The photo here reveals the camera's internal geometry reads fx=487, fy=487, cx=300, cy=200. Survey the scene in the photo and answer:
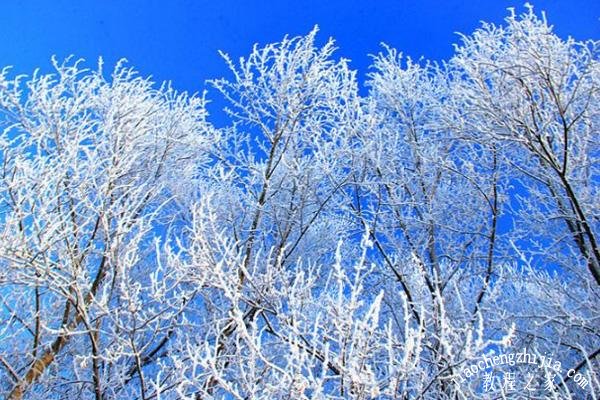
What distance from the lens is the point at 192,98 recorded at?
7680mm

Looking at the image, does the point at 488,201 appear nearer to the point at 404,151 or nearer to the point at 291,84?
the point at 404,151

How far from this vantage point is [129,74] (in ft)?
21.8

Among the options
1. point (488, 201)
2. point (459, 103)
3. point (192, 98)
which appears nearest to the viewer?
point (459, 103)

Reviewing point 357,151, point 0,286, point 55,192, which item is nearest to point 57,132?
point 55,192

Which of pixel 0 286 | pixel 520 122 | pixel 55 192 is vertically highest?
pixel 520 122

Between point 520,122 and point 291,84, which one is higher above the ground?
point 291,84

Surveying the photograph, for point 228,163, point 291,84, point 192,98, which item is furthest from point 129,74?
point 291,84

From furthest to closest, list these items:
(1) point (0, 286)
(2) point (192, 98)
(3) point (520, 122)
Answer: (2) point (192, 98), (3) point (520, 122), (1) point (0, 286)

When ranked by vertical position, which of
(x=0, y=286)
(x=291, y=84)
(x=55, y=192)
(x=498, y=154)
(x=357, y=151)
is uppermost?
(x=291, y=84)

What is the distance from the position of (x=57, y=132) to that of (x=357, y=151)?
13.0 feet

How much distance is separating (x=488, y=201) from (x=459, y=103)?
Result: 1.53m

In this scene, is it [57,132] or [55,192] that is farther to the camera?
[57,132]

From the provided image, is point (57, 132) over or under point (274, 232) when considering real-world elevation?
over

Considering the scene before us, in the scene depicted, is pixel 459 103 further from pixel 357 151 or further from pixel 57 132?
pixel 57 132
